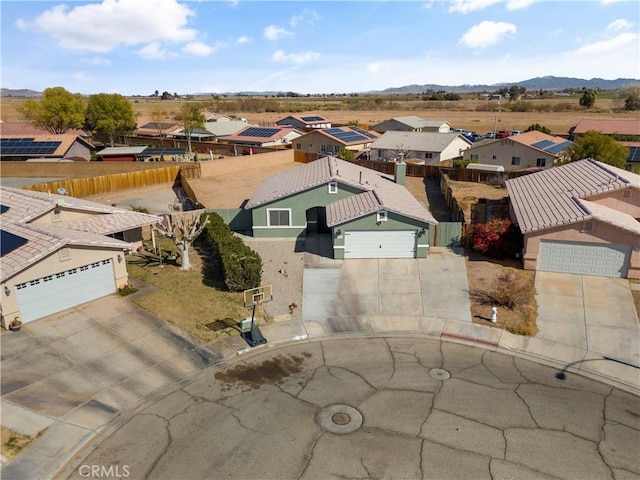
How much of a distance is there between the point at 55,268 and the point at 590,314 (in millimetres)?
24279

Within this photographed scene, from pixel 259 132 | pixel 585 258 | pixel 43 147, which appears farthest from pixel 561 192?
pixel 43 147

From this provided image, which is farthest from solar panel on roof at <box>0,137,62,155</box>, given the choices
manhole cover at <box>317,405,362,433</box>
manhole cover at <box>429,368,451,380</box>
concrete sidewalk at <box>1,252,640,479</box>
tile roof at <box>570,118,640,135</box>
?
tile roof at <box>570,118,640,135</box>

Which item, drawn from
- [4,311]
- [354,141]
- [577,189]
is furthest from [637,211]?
[354,141]

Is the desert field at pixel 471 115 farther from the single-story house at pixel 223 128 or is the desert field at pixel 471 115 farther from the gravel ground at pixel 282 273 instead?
the gravel ground at pixel 282 273

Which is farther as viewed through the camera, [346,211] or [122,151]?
[122,151]

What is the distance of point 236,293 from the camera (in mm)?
23312

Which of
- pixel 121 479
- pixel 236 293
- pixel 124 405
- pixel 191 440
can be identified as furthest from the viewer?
pixel 236 293

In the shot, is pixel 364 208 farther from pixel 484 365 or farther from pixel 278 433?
pixel 278 433

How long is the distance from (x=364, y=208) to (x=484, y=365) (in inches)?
461

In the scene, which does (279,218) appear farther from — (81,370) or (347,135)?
(347,135)

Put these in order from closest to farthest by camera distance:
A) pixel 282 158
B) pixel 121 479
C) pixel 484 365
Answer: pixel 121 479
pixel 484 365
pixel 282 158

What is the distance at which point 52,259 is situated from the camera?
20359 mm

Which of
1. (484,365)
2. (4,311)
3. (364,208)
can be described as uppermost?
(364,208)

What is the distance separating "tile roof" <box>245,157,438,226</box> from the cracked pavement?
996 centimetres
